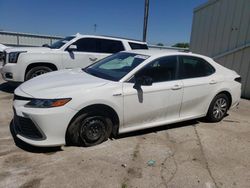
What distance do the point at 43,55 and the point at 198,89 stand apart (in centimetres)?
443

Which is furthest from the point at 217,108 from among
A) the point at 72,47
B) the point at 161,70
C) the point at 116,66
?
the point at 72,47

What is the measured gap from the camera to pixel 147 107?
13.7 feet

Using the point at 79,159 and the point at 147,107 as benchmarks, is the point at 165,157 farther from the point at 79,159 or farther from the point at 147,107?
the point at 79,159

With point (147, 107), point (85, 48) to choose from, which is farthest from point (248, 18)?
point (147, 107)

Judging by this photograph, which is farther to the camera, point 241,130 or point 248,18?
point 248,18

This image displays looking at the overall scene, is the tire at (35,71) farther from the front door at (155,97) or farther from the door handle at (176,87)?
the door handle at (176,87)

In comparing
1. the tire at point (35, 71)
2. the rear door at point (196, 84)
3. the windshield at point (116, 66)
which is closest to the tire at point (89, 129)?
the windshield at point (116, 66)

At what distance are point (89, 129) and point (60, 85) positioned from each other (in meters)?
0.80

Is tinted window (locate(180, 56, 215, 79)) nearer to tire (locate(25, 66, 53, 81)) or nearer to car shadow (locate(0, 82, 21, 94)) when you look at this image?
tire (locate(25, 66, 53, 81))

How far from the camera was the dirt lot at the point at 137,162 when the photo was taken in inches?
120

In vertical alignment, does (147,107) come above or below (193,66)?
below

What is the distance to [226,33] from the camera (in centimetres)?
992

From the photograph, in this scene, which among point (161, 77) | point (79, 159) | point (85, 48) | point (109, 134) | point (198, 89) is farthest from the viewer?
point (85, 48)

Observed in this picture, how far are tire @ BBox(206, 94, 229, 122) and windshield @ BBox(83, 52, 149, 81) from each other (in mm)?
1970
